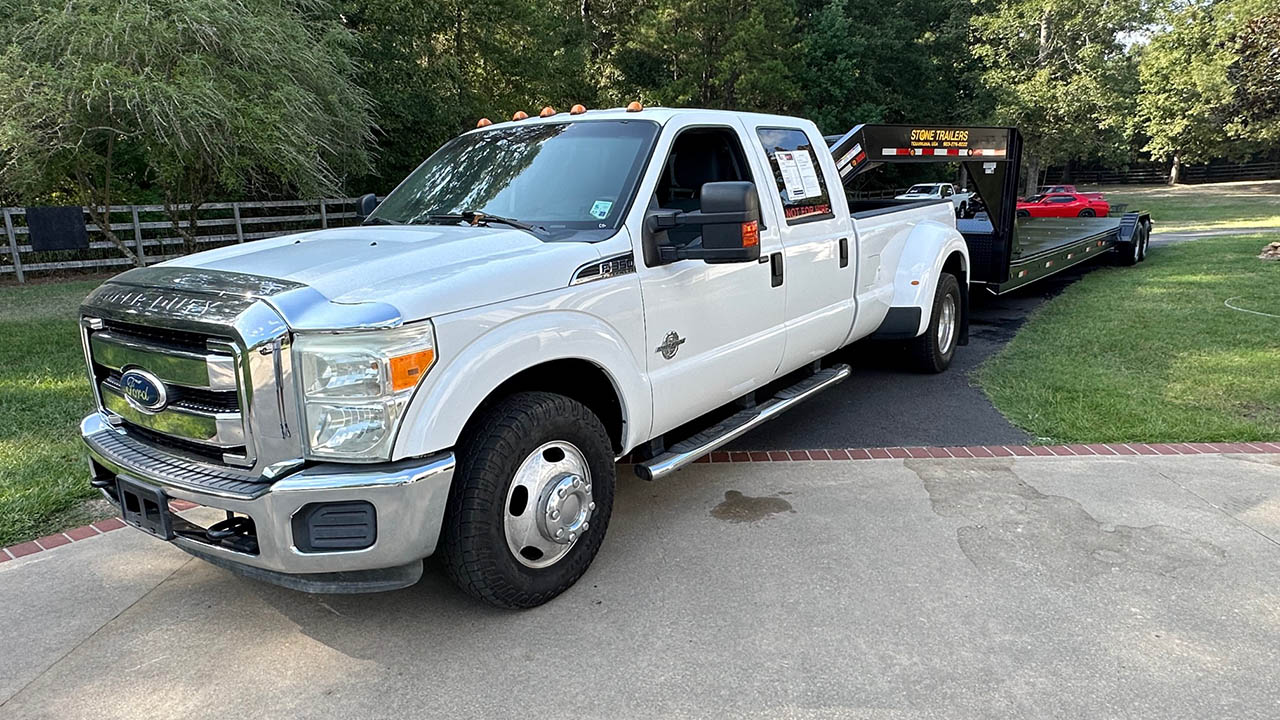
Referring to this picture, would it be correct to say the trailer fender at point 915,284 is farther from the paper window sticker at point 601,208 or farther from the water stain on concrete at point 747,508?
the paper window sticker at point 601,208

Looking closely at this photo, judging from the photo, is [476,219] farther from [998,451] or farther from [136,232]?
[136,232]

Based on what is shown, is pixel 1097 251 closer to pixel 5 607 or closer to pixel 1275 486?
pixel 1275 486

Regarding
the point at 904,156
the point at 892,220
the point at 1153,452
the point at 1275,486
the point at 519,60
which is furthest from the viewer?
the point at 519,60

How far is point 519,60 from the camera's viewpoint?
71.6 feet

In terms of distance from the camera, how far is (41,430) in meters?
5.71

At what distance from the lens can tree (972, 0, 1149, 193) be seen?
32.2m

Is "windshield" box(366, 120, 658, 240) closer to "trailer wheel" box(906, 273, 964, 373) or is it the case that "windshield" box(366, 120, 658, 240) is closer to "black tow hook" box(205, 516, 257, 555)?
"black tow hook" box(205, 516, 257, 555)

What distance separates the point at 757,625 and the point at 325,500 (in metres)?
1.73

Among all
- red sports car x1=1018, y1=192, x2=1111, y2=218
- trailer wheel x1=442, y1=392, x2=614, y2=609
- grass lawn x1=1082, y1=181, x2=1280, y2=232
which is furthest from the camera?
red sports car x1=1018, y1=192, x2=1111, y2=218

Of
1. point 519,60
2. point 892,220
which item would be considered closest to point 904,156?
point 892,220

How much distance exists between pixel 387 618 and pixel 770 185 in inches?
120

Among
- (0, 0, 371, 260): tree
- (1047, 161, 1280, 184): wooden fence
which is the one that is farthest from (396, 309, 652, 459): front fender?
(1047, 161, 1280, 184): wooden fence

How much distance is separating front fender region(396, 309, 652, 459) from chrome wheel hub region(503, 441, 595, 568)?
372mm

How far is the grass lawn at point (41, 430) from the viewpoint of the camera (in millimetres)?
4465
